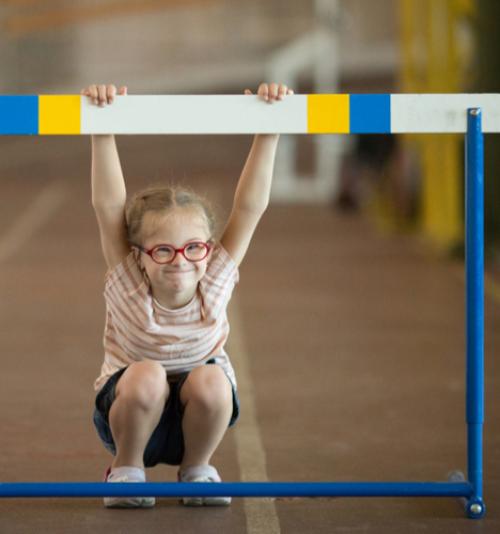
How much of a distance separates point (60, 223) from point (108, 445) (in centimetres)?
1161

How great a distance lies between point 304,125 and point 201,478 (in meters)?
1.15

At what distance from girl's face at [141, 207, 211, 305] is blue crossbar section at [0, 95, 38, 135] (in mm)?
457

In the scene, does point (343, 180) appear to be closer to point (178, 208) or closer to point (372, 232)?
point (372, 232)

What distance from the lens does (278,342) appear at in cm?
727

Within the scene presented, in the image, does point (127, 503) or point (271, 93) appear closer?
point (271, 93)

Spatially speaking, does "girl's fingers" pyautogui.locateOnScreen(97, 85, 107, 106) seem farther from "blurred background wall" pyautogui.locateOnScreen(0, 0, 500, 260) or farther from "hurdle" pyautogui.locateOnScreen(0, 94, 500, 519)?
"blurred background wall" pyautogui.locateOnScreen(0, 0, 500, 260)

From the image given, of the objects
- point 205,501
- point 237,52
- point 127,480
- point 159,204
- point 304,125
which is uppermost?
point 237,52

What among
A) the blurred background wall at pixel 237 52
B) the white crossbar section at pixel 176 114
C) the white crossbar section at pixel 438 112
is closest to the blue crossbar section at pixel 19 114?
the white crossbar section at pixel 176 114

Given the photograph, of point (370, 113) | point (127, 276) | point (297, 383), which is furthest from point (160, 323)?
point (297, 383)

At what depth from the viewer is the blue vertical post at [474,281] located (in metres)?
3.58

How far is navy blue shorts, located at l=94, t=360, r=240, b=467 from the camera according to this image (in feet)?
12.3

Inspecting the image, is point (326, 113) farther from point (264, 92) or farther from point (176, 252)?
point (176, 252)

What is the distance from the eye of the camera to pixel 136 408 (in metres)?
3.63

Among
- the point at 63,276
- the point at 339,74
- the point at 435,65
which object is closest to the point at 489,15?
the point at 435,65
